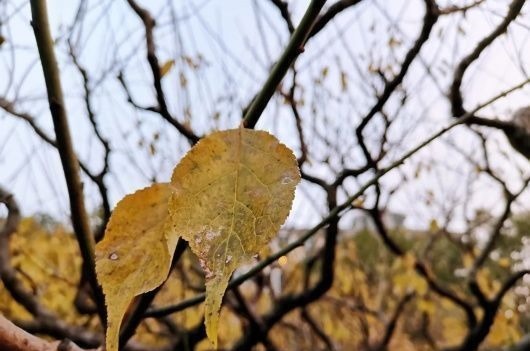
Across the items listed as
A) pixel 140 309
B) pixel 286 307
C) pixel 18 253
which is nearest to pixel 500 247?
pixel 286 307

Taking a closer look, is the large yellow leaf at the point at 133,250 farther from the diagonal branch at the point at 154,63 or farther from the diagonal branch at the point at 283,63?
the diagonal branch at the point at 154,63

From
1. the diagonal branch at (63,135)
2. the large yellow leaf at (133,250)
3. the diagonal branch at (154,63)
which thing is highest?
the diagonal branch at (154,63)

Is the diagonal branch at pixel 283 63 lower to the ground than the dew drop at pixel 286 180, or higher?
higher

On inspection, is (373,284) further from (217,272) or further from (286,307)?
(217,272)

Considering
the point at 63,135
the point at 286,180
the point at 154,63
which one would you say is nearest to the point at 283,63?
the point at 286,180

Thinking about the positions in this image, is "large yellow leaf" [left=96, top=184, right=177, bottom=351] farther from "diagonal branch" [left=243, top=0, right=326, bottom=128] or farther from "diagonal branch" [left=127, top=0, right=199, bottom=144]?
"diagonal branch" [left=127, top=0, right=199, bottom=144]

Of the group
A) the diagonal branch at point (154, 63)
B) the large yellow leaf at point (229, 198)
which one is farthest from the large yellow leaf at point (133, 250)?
the diagonal branch at point (154, 63)
